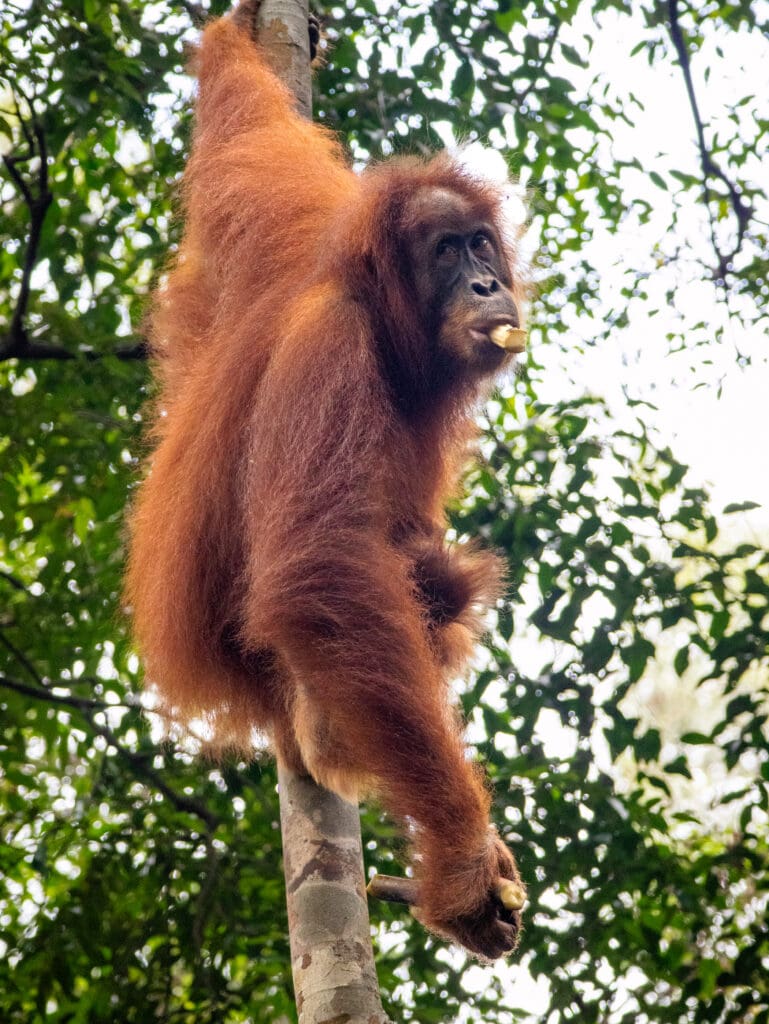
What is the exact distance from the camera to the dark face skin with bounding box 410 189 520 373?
266cm

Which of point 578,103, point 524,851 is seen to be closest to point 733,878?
point 524,851

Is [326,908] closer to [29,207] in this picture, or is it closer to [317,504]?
[317,504]

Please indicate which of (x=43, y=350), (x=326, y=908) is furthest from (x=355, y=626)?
(x=43, y=350)

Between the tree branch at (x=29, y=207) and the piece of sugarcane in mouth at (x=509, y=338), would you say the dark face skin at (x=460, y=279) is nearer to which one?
the piece of sugarcane in mouth at (x=509, y=338)

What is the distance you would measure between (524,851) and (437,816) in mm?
1558

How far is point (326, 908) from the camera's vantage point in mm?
2160

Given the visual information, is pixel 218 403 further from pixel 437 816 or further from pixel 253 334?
pixel 437 816

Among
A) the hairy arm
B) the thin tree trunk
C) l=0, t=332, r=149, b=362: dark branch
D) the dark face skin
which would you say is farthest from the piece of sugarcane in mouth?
l=0, t=332, r=149, b=362: dark branch

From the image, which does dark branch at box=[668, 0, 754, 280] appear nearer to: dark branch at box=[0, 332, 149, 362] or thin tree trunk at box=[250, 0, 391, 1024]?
dark branch at box=[0, 332, 149, 362]

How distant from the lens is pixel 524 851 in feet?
11.7

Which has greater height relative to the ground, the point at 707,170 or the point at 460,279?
the point at 707,170

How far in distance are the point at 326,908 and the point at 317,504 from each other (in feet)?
2.53

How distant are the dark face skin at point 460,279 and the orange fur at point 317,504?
6cm

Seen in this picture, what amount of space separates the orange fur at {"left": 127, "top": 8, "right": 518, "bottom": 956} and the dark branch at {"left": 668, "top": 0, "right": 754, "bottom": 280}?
1.33m
